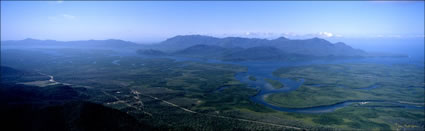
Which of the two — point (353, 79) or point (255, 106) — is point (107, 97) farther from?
point (353, 79)

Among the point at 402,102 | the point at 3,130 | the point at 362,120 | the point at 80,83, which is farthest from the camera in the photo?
the point at 80,83

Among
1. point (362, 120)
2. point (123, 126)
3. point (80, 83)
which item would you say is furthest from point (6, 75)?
point (362, 120)

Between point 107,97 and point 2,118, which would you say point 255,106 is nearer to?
point 107,97

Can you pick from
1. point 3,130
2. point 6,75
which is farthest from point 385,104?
point 6,75

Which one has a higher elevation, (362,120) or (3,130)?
(3,130)

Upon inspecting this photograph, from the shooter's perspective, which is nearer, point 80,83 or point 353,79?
point 80,83

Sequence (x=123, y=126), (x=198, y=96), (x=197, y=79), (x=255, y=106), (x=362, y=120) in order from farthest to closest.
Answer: (x=197, y=79), (x=198, y=96), (x=255, y=106), (x=362, y=120), (x=123, y=126)

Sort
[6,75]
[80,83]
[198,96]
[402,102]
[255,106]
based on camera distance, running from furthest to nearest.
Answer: [6,75] < [80,83] < [198,96] < [402,102] < [255,106]

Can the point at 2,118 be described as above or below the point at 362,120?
above

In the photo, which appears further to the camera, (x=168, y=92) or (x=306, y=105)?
(x=168, y=92)
